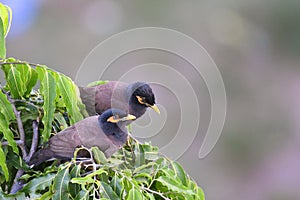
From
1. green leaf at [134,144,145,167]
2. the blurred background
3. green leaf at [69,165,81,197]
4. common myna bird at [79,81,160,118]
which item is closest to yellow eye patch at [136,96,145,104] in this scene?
common myna bird at [79,81,160,118]

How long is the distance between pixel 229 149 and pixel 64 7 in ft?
5.88

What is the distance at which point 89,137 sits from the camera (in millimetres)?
1132

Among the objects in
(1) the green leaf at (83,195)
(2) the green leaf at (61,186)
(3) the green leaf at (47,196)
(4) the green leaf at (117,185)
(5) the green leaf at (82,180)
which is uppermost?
(4) the green leaf at (117,185)

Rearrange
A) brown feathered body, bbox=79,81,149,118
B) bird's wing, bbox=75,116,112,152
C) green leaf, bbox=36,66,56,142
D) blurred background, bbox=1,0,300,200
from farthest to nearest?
blurred background, bbox=1,0,300,200
brown feathered body, bbox=79,81,149,118
bird's wing, bbox=75,116,112,152
green leaf, bbox=36,66,56,142

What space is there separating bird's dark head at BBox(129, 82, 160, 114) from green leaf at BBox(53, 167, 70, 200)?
2.25 feet

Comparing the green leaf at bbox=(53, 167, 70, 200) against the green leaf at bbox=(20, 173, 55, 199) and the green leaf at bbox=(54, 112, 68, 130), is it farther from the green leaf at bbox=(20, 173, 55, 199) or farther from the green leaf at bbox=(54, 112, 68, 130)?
the green leaf at bbox=(54, 112, 68, 130)

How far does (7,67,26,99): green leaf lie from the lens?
0.99 m

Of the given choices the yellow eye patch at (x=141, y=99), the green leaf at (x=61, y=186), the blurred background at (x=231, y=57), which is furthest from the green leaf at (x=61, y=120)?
the blurred background at (x=231, y=57)

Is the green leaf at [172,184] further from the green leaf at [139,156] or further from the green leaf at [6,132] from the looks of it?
the green leaf at [6,132]

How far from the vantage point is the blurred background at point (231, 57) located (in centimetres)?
423

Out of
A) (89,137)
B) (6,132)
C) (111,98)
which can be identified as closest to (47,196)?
(6,132)

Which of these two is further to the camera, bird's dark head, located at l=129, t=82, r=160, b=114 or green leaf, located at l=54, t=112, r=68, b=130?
bird's dark head, located at l=129, t=82, r=160, b=114

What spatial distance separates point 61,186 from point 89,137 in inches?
9.8

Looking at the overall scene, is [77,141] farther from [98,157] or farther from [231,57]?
[231,57]
